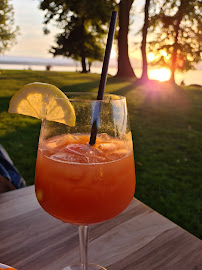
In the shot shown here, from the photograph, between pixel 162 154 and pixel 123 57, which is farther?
pixel 123 57

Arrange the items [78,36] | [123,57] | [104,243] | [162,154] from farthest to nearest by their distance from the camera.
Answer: [78,36] → [123,57] → [162,154] → [104,243]

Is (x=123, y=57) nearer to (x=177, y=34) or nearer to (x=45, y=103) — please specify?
(x=177, y=34)

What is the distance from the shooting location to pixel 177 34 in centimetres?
1950

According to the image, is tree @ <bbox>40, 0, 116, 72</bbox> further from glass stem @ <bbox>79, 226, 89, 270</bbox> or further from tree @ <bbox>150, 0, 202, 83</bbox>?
glass stem @ <bbox>79, 226, 89, 270</bbox>

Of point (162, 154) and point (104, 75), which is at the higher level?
point (104, 75)

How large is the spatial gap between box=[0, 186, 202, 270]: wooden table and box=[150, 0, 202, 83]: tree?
18.7 meters

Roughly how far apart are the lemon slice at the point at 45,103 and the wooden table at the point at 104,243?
0.52m

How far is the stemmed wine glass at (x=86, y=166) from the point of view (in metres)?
0.87

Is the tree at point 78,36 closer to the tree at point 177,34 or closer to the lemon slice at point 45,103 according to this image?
the tree at point 177,34

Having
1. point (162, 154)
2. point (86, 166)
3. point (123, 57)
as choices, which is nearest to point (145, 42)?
point (123, 57)

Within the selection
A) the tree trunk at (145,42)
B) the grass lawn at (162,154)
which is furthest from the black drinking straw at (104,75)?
the tree trunk at (145,42)

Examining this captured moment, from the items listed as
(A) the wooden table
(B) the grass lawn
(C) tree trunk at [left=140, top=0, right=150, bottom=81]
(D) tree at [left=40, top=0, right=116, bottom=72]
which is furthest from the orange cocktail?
(D) tree at [left=40, top=0, right=116, bottom=72]

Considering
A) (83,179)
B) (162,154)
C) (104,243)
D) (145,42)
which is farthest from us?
(145,42)

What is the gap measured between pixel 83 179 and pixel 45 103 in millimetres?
276
